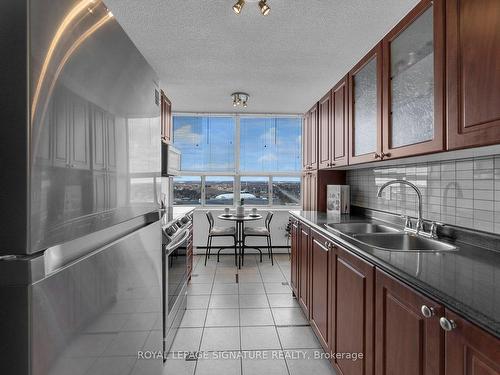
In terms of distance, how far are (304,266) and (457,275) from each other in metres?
1.66

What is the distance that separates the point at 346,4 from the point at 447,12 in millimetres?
624

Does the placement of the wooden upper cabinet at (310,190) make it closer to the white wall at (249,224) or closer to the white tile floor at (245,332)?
the white tile floor at (245,332)

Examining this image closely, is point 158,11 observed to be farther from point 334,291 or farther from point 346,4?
point 334,291

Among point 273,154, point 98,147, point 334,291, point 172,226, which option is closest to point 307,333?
point 334,291

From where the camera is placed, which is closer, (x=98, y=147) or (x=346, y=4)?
(x=98, y=147)

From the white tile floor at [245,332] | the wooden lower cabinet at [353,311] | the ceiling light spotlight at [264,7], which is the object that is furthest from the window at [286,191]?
the ceiling light spotlight at [264,7]

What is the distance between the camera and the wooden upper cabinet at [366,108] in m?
1.96

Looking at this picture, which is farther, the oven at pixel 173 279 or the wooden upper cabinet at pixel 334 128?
the wooden upper cabinet at pixel 334 128

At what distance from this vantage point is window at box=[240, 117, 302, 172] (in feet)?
16.7

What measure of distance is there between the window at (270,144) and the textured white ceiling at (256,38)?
1.76 metres

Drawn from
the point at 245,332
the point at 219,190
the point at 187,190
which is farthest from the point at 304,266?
the point at 187,190

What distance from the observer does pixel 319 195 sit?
3.37 metres

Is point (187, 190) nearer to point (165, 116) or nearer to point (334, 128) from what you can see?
point (165, 116)

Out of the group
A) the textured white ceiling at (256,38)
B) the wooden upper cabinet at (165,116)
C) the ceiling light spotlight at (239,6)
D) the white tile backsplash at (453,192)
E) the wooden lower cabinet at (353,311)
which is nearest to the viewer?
the wooden lower cabinet at (353,311)
